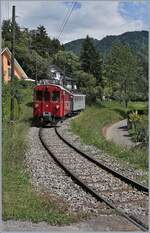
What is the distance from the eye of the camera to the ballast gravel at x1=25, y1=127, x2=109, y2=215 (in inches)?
313

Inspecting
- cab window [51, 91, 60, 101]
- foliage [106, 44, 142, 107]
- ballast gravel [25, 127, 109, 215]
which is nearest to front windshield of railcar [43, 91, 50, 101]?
cab window [51, 91, 60, 101]

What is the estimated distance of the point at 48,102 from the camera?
31.1 meters

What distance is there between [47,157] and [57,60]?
261 feet

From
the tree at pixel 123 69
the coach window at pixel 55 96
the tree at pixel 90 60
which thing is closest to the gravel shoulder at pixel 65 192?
the coach window at pixel 55 96

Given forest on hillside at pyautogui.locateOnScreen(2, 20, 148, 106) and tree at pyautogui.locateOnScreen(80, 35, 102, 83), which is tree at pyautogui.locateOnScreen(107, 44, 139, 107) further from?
tree at pyautogui.locateOnScreen(80, 35, 102, 83)

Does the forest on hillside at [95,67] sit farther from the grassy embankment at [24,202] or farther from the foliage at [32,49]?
the grassy embankment at [24,202]

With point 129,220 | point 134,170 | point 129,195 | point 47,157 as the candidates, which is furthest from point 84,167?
point 129,220

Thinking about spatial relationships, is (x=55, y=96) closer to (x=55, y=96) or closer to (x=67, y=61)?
(x=55, y=96)

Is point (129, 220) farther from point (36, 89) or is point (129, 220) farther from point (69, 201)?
point (36, 89)

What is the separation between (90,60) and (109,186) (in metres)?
73.4

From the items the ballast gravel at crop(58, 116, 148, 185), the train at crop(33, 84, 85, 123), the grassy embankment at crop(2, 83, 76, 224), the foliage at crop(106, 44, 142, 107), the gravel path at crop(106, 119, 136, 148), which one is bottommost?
the gravel path at crop(106, 119, 136, 148)

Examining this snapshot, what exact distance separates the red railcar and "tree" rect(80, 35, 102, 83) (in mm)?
50802

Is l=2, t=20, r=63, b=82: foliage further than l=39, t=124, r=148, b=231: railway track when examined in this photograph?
Yes

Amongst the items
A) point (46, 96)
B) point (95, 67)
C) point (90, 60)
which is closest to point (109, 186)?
point (46, 96)
